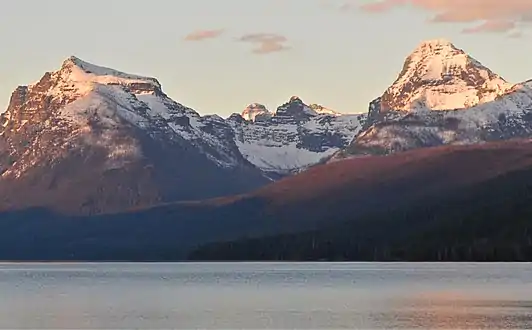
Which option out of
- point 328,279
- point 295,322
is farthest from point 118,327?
point 328,279

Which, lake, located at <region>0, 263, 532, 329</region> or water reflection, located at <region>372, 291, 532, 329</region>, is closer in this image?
water reflection, located at <region>372, 291, 532, 329</region>

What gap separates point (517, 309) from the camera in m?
112

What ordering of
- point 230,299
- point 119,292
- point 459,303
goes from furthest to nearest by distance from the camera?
point 119,292, point 230,299, point 459,303

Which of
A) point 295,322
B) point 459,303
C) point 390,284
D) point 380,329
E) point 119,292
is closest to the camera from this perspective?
point 380,329

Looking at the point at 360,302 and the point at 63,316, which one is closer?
the point at 63,316

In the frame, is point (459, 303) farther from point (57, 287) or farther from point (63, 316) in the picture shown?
point (57, 287)

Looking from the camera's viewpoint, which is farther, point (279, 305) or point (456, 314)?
point (279, 305)

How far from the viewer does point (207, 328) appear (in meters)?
98.6

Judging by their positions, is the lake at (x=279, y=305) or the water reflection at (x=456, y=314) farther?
the lake at (x=279, y=305)

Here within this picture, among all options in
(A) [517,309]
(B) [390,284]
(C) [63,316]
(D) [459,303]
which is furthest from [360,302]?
(B) [390,284]

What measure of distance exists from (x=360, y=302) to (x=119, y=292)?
124ft

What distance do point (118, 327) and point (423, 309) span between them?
100 feet

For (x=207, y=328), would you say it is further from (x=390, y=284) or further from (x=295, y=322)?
(x=390, y=284)

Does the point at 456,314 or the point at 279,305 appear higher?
the point at 279,305
